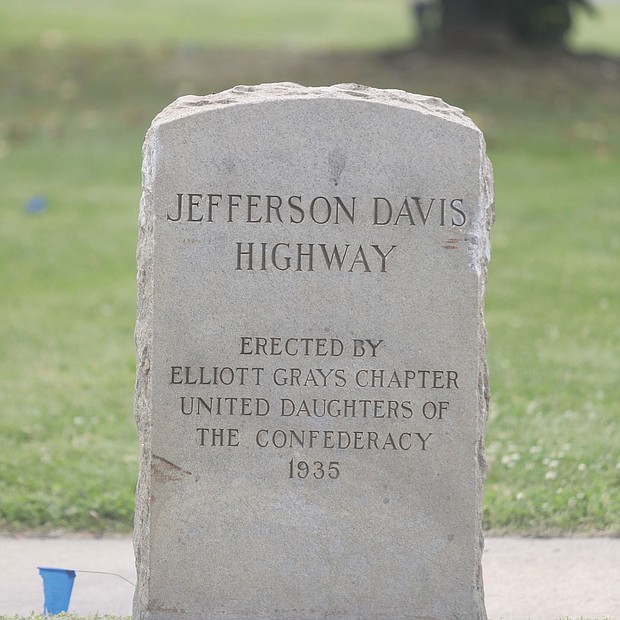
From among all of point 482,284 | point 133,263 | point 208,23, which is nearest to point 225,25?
point 208,23

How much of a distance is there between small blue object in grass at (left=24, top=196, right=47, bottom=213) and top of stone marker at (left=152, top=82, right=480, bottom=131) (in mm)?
7434

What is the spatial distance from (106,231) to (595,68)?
8.95 metres

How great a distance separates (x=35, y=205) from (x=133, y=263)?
6.59 ft

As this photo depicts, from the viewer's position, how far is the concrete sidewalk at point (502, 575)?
15.3 ft

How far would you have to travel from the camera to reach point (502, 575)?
4.96m

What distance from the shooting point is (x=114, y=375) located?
7383 mm

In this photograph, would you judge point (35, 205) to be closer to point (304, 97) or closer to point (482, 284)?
point (304, 97)

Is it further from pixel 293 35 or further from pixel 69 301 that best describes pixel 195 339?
pixel 293 35

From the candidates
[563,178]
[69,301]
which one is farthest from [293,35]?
[69,301]

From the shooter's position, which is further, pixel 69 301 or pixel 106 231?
pixel 106 231

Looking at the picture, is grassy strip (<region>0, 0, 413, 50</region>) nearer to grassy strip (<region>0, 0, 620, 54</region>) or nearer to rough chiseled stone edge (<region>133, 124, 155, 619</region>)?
grassy strip (<region>0, 0, 620, 54</region>)

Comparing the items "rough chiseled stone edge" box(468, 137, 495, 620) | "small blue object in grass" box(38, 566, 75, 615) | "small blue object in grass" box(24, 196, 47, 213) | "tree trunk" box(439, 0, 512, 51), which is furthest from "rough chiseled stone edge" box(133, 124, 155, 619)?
"tree trunk" box(439, 0, 512, 51)

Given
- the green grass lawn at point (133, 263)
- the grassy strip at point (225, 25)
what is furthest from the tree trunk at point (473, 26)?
the grassy strip at point (225, 25)

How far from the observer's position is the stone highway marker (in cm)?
406
